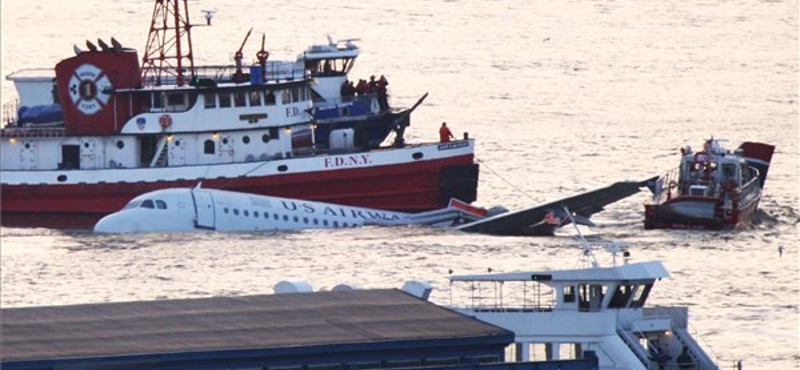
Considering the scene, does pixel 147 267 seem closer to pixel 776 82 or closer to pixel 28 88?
pixel 28 88

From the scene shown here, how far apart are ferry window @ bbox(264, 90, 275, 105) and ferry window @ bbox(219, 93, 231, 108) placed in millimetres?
1083

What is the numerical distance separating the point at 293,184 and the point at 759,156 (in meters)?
15.0

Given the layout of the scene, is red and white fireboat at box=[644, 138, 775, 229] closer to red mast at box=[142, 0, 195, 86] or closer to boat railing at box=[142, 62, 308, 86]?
boat railing at box=[142, 62, 308, 86]

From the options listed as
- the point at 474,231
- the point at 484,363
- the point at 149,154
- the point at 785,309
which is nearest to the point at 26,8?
the point at 149,154

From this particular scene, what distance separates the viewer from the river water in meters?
74.4

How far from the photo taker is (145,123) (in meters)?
93.8

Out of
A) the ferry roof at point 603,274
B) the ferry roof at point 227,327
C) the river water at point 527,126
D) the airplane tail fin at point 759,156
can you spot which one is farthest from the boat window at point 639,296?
the airplane tail fin at point 759,156

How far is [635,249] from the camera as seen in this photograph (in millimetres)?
82562

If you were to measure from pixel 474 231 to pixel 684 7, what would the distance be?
81.4 m

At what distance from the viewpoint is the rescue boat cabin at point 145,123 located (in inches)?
3686

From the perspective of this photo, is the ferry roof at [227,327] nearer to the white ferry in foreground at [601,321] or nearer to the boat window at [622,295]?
the white ferry in foreground at [601,321]

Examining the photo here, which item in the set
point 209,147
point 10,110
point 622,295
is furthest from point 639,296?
point 10,110

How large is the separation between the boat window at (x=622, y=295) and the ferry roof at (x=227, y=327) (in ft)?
12.2

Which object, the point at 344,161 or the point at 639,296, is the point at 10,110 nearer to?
the point at 344,161
